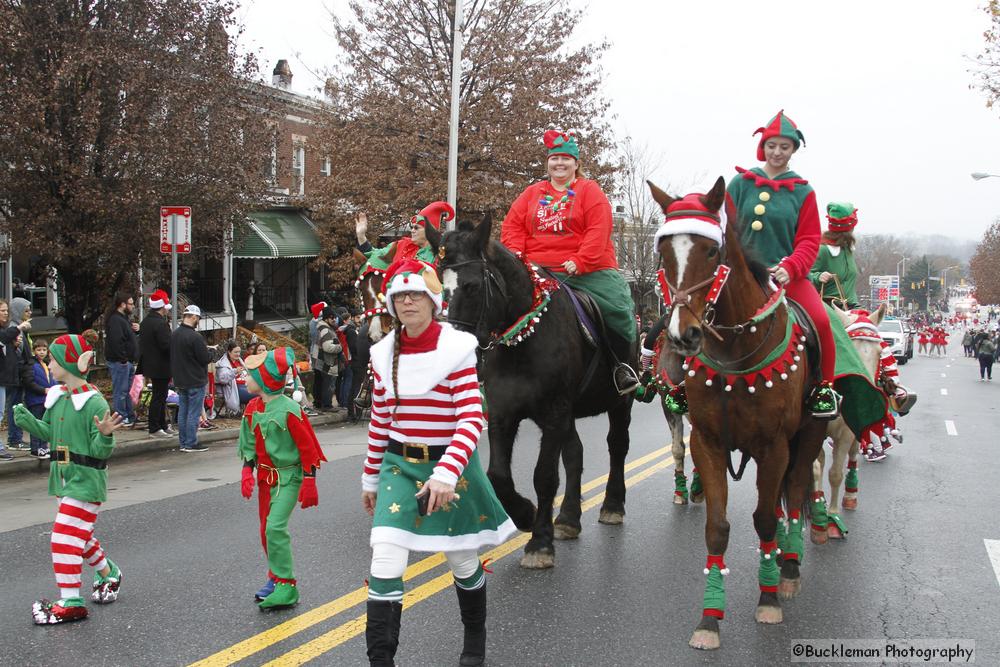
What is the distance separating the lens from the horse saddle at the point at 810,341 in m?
Answer: 5.66

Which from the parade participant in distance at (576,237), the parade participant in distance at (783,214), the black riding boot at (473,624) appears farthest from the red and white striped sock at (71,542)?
the parade participant in distance at (783,214)

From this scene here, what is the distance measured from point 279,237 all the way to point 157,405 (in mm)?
14606

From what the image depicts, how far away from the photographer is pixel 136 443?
12.1 metres

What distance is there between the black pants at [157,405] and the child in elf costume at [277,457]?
26.0ft

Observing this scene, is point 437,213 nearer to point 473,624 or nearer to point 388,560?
point 473,624

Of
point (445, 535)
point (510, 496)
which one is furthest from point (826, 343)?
point (445, 535)

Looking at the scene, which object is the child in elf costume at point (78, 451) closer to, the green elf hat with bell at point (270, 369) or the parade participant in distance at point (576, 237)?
the green elf hat with bell at point (270, 369)

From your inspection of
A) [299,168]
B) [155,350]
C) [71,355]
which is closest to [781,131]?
[71,355]

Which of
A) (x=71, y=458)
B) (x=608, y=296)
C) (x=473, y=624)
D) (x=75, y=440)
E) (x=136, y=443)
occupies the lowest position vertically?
(x=136, y=443)

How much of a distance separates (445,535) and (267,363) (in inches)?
74.6

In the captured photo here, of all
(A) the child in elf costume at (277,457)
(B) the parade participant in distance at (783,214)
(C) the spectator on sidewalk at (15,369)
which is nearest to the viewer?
(A) the child in elf costume at (277,457)

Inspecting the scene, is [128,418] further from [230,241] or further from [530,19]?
[530,19]

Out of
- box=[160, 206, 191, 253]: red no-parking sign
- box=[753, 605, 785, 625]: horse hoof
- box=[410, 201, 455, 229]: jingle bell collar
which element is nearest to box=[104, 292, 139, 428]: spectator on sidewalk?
box=[160, 206, 191, 253]: red no-parking sign

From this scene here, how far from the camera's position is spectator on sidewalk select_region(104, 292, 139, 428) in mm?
12812
